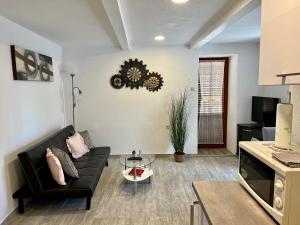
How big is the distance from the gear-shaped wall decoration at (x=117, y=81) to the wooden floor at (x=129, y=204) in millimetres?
1819

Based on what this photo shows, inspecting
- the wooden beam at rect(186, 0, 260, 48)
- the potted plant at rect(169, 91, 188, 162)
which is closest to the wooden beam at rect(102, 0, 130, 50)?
the wooden beam at rect(186, 0, 260, 48)

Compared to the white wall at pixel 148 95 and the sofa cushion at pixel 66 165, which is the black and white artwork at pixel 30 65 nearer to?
the white wall at pixel 148 95

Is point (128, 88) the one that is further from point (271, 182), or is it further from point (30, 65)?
point (271, 182)

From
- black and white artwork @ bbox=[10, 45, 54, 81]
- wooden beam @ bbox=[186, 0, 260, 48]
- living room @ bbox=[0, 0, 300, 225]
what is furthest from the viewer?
black and white artwork @ bbox=[10, 45, 54, 81]

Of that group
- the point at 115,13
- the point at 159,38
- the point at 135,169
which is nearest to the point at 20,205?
the point at 135,169

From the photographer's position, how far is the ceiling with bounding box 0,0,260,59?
2336mm

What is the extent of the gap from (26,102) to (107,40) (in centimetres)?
183

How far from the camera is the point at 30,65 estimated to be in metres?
3.41

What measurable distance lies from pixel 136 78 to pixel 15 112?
2.59 meters

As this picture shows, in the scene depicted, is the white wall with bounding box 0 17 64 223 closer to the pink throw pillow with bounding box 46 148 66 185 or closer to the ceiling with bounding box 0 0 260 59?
the ceiling with bounding box 0 0 260 59

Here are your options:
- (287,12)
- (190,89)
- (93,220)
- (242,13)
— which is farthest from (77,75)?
(287,12)

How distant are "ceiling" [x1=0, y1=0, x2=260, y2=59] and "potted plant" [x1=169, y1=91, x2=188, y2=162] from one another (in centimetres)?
136

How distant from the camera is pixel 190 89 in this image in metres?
5.07

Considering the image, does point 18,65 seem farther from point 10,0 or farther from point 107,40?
point 107,40
